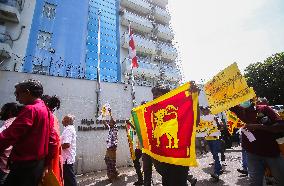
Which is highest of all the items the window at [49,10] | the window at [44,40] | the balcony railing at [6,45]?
the window at [49,10]

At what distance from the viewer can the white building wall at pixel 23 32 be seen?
17.7m

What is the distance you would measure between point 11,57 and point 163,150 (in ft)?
58.0

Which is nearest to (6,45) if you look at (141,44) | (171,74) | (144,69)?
(144,69)

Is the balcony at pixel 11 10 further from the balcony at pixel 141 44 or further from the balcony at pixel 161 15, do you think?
the balcony at pixel 161 15

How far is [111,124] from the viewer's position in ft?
27.3

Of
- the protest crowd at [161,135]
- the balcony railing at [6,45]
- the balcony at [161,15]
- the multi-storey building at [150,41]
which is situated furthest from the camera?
the balcony at [161,15]

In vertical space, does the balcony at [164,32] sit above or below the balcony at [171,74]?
above

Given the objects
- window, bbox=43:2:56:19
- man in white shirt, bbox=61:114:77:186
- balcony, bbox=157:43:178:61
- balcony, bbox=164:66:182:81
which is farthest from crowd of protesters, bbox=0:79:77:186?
balcony, bbox=157:43:178:61

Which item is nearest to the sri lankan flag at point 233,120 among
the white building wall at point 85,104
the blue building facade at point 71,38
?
the white building wall at point 85,104

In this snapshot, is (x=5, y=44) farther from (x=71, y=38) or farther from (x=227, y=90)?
(x=227, y=90)

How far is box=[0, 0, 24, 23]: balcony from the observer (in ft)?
59.0

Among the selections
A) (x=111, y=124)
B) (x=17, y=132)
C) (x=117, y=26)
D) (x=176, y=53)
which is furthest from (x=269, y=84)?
(x=17, y=132)

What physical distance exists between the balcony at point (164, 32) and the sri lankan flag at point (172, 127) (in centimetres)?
2719

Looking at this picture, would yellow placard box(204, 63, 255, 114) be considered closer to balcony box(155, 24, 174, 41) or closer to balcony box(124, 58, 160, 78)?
balcony box(124, 58, 160, 78)
